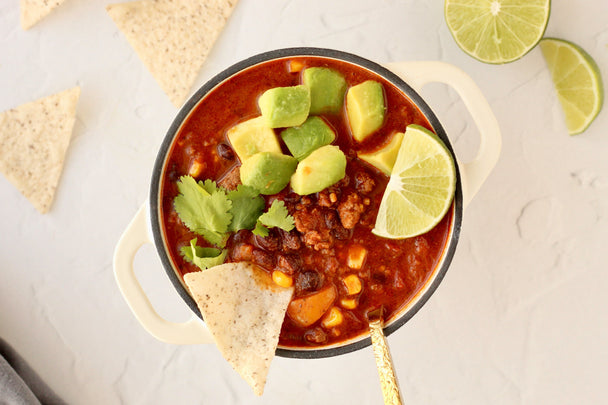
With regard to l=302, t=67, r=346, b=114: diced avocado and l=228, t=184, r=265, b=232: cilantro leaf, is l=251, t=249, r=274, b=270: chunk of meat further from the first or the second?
l=302, t=67, r=346, b=114: diced avocado

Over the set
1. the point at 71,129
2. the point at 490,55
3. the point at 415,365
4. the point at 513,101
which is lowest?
the point at 415,365

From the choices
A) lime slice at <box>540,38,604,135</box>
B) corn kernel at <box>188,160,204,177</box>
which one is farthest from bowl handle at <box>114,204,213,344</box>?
lime slice at <box>540,38,604,135</box>

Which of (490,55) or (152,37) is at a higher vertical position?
(152,37)

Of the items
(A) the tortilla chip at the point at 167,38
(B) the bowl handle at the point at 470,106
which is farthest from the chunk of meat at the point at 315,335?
(A) the tortilla chip at the point at 167,38

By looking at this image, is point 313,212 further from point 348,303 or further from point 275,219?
point 348,303

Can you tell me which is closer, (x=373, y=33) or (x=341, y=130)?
(x=341, y=130)

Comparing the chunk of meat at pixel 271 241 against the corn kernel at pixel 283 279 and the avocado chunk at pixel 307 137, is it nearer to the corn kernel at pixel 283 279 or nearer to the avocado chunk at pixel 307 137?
the corn kernel at pixel 283 279

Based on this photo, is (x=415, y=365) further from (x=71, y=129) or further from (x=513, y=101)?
(x=71, y=129)

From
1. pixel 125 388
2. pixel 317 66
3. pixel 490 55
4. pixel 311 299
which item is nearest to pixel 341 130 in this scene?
pixel 317 66
